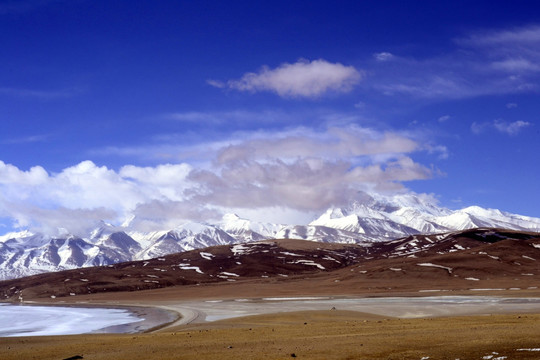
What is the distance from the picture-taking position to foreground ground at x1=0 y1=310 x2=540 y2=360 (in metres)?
34.9

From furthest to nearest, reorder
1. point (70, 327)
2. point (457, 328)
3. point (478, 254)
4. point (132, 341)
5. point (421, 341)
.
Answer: point (478, 254)
point (70, 327)
point (132, 341)
point (457, 328)
point (421, 341)

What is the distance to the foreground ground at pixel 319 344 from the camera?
115 feet

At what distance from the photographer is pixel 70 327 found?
8312 cm

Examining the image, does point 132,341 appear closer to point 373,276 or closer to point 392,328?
point 392,328

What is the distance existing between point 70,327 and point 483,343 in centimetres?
6383

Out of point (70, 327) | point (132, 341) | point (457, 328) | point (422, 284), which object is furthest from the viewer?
point (422, 284)

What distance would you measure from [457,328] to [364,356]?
15.4 m

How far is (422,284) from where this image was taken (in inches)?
6319

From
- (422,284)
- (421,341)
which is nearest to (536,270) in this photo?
(422,284)

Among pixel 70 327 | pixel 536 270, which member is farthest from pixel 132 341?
pixel 536 270

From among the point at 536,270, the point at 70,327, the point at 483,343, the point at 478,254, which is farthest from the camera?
the point at 478,254

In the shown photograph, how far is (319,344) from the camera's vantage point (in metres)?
41.4

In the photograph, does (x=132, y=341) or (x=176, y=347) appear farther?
(x=132, y=341)

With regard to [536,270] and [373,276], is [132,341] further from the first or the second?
[536,270]
